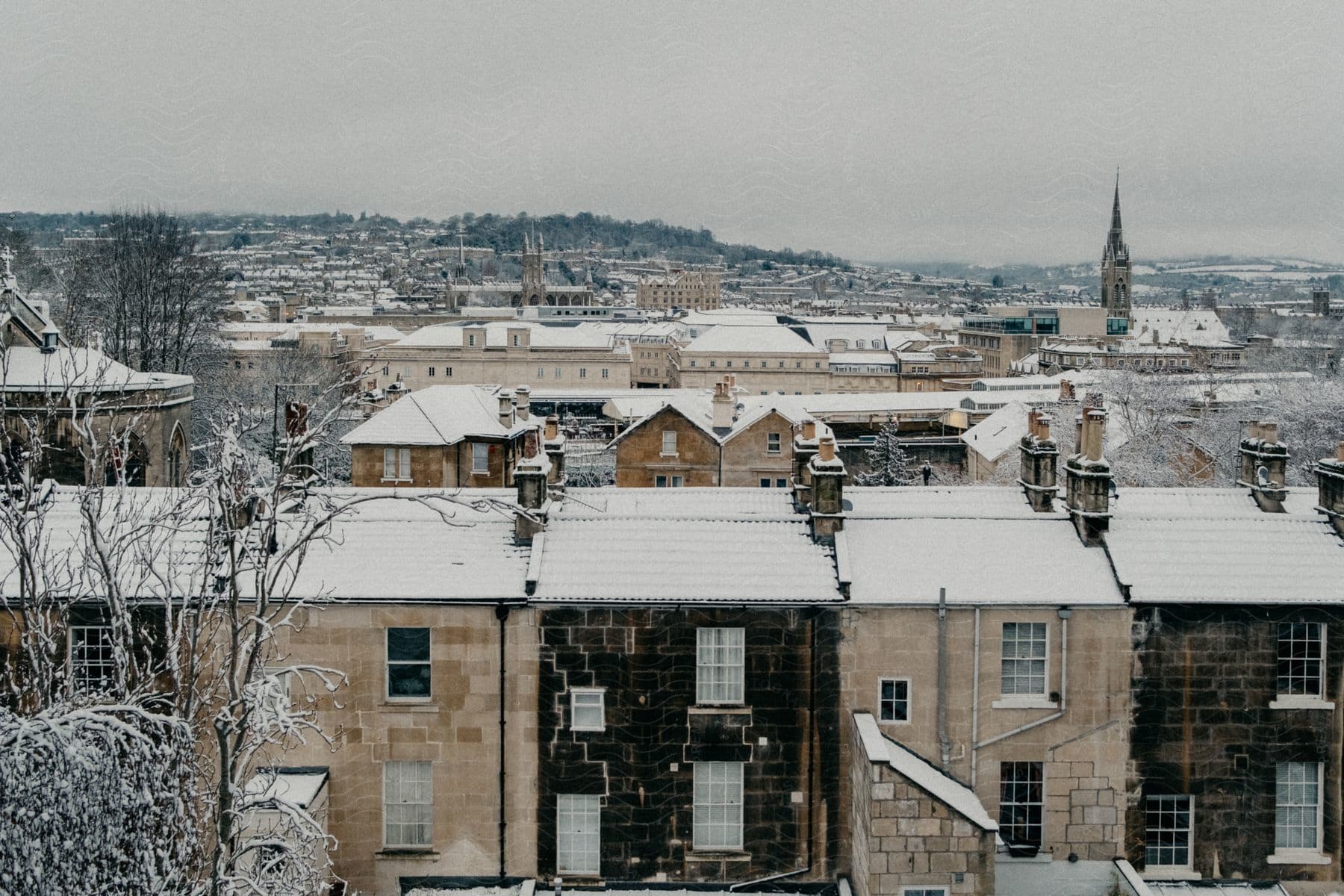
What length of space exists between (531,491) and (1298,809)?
1432 cm

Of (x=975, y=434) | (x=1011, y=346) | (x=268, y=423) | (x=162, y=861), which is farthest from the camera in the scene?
(x=1011, y=346)

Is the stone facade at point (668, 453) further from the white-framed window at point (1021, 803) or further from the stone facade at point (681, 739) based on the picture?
the white-framed window at point (1021, 803)

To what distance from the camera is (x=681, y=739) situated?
20656mm

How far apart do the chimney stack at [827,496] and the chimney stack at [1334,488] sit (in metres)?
8.70

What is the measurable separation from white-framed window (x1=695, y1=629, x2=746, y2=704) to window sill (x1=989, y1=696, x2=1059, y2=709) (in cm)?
431

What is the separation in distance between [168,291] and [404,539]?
56.1m

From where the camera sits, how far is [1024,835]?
68.0ft

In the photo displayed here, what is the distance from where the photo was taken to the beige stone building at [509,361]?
131750mm

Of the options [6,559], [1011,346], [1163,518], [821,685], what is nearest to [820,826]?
[821,685]

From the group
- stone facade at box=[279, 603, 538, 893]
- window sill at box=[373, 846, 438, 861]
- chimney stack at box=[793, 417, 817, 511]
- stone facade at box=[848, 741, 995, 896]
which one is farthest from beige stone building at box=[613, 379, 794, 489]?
stone facade at box=[848, 741, 995, 896]

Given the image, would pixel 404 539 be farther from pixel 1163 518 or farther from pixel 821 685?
pixel 1163 518

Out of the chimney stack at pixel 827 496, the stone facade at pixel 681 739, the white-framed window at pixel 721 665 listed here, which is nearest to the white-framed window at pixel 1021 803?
the stone facade at pixel 681 739

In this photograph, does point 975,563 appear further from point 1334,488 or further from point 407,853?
point 407,853

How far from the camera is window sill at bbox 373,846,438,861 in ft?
67.2
